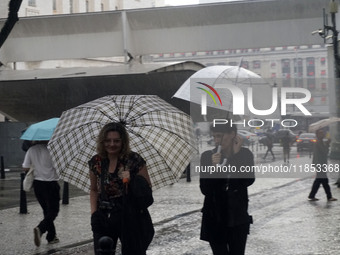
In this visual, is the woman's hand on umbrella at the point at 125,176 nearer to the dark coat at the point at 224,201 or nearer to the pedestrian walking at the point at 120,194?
the pedestrian walking at the point at 120,194

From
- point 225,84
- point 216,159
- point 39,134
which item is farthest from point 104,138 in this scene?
point 225,84

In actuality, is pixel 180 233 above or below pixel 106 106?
below

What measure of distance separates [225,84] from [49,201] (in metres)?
3.50

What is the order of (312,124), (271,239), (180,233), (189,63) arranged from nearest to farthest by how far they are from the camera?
(271,239) → (180,233) → (312,124) → (189,63)

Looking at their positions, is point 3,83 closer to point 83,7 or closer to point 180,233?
point 180,233

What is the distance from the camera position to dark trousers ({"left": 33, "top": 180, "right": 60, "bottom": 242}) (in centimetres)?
961

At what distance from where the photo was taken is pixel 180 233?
1059 cm

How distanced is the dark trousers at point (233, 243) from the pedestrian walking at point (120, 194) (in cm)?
73

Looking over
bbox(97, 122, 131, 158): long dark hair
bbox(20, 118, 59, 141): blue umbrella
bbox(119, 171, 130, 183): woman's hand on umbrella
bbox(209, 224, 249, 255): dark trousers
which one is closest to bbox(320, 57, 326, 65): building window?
bbox(20, 118, 59, 141): blue umbrella

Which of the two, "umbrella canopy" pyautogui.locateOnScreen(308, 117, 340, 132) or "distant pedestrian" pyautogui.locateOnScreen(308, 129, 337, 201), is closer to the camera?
"umbrella canopy" pyautogui.locateOnScreen(308, 117, 340, 132)

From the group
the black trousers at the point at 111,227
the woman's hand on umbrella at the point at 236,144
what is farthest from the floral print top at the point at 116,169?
the woman's hand on umbrella at the point at 236,144

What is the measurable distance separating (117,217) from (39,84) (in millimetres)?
22134

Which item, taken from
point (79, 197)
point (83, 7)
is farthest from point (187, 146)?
point (83, 7)

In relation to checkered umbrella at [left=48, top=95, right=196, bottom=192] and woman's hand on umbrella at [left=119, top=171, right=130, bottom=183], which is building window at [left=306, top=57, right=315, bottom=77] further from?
woman's hand on umbrella at [left=119, top=171, right=130, bottom=183]
